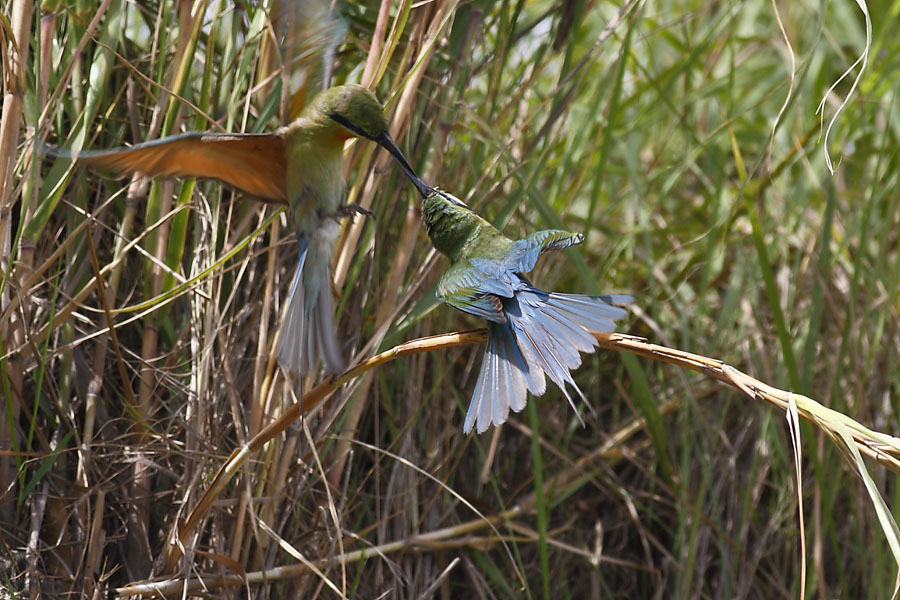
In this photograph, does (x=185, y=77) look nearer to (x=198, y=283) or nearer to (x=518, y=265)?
(x=198, y=283)

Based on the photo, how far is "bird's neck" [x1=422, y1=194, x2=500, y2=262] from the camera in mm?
1556

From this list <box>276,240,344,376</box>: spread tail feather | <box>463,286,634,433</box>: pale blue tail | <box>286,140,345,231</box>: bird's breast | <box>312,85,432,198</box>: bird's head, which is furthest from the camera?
<box>286,140,345,231</box>: bird's breast

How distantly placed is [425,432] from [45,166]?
913mm

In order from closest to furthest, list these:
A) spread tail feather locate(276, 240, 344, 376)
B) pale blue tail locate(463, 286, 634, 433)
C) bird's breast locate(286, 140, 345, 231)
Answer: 1. pale blue tail locate(463, 286, 634, 433)
2. spread tail feather locate(276, 240, 344, 376)
3. bird's breast locate(286, 140, 345, 231)

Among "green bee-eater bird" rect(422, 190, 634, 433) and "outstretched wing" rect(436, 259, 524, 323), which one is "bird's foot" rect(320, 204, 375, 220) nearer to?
"green bee-eater bird" rect(422, 190, 634, 433)

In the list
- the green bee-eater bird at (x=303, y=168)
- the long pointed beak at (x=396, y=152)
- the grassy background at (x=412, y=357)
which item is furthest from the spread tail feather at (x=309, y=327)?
the long pointed beak at (x=396, y=152)

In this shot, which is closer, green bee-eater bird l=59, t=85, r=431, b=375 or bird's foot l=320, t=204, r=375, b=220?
green bee-eater bird l=59, t=85, r=431, b=375

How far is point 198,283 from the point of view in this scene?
1564mm

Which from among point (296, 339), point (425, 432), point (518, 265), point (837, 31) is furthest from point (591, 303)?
point (837, 31)

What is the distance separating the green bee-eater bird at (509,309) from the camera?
1.26 metres

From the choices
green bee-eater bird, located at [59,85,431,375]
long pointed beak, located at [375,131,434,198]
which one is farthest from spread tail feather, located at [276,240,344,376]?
long pointed beak, located at [375,131,434,198]

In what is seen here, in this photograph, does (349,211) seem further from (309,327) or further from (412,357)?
(412,357)

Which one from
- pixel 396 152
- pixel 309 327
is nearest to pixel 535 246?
pixel 396 152

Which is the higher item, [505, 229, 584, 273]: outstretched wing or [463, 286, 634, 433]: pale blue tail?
[505, 229, 584, 273]: outstretched wing
